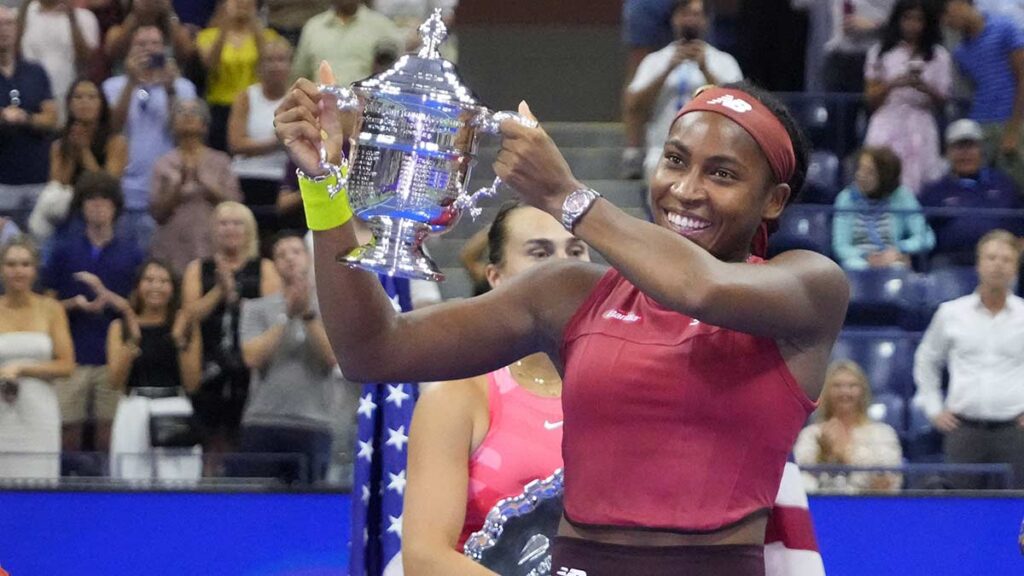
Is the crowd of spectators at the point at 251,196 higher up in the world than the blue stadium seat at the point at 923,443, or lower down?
higher up

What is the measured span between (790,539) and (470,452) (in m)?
0.70

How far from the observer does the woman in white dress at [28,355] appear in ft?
20.6

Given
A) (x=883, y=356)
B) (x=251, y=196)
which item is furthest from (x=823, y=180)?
(x=251, y=196)

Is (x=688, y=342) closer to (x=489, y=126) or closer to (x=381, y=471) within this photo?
(x=489, y=126)

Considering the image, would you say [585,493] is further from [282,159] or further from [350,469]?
[282,159]

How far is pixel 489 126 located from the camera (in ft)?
7.34

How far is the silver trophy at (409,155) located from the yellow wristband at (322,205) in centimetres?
8

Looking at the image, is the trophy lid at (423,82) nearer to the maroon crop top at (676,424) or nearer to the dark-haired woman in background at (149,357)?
the maroon crop top at (676,424)

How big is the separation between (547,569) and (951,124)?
5697 mm

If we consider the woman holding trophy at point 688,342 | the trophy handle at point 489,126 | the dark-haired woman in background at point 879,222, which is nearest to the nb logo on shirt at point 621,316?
the woman holding trophy at point 688,342

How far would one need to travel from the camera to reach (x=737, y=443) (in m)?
2.31

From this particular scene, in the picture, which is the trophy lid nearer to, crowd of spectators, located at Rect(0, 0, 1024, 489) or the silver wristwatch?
the silver wristwatch

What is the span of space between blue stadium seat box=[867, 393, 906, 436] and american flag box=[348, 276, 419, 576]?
3.32 meters

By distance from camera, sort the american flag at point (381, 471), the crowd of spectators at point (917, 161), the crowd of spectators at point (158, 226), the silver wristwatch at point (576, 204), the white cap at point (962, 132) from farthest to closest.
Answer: the white cap at point (962, 132), the crowd of spectators at point (917, 161), the crowd of spectators at point (158, 226), the american flag at point (381, 471), the silver wristwatch at point (576, 204)
